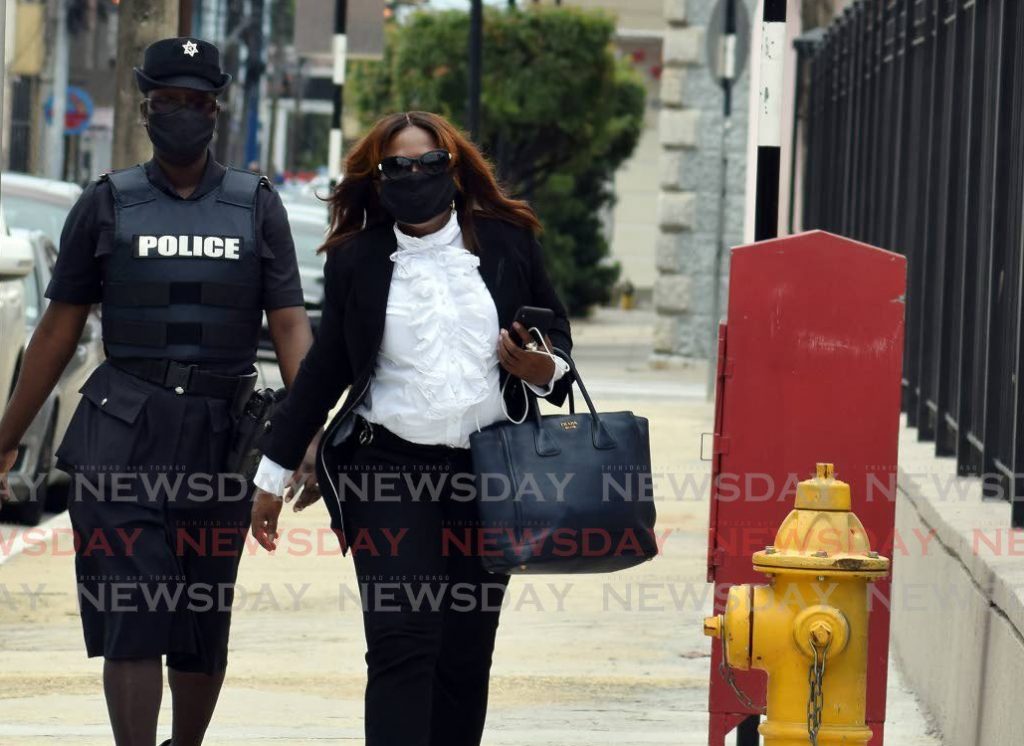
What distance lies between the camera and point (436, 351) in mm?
4984

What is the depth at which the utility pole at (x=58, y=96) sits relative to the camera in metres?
37.7

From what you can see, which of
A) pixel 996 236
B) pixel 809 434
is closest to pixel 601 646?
pixel 996 236

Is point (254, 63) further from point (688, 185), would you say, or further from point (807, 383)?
point (807, 383)

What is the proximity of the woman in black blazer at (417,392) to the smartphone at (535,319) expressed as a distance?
0.08ft

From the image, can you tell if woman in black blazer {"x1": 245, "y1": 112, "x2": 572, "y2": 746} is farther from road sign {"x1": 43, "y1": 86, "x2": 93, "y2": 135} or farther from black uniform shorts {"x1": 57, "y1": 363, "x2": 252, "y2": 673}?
road sign {"x1": 43, "y1": 86, "x2": 93, "y2": 135}

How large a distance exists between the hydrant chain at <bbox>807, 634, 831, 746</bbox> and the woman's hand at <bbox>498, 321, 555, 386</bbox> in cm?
87

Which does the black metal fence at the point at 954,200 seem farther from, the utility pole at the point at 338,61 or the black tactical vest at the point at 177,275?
the utility pole at the point at 338,61

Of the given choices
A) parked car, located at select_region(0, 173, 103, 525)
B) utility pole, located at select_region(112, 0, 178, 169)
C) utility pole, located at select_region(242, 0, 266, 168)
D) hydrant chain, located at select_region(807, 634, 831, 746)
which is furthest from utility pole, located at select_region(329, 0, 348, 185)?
utility pole, located at select_region(242, 0, 266, 168)

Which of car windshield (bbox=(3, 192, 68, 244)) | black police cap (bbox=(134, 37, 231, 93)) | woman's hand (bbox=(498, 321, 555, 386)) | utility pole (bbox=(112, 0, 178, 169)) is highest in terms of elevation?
utility pole (bbox=(112, 0, 178, 169))

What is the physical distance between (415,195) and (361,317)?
308 mm

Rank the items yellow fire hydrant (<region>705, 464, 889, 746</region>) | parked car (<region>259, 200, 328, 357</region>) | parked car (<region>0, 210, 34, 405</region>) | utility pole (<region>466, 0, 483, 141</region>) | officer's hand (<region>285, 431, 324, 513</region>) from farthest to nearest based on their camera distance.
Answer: utility pole (<region>466, 0, 483, 141</region>) → parked car (<region>259, 200, 328, 357</region>) → parked car (<region>0, 210, 34, 405</region>) → officer's hand (<region>285, 431, 324, 513</region>) → yellow fire hydrant (<region>705, 464, 889, 746</region>)

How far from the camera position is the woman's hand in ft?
16.2

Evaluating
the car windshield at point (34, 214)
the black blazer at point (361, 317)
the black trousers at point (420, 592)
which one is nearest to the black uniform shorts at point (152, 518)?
the black blazer at point (361, 317)

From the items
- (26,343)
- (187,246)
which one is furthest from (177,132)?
(26,343)
